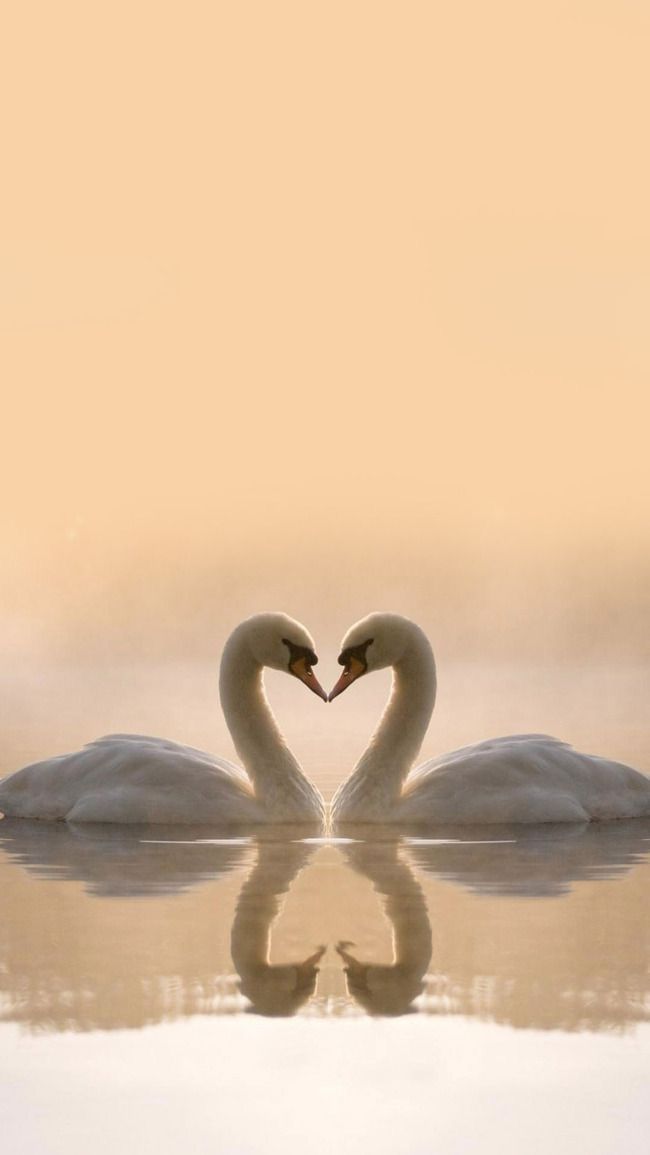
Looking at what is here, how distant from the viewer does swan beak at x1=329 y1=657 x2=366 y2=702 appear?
14.7 meters

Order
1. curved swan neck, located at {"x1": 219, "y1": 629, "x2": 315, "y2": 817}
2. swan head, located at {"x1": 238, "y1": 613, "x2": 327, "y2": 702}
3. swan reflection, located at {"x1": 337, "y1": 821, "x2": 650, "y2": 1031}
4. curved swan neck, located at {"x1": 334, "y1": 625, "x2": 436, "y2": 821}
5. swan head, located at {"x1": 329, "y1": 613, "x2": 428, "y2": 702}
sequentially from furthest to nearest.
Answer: swan head, located at {"x1": 329, "y1": 613, "x2": 428, "y2": 702}
swan head, located at {"x1": 238, "y1": 613, "x2": 327, "y2": 702}
curved swan neck, located at {"x1": 219, "y1": 629, "x2": 315, "y2": 817}
curved swan neck, located at {"x1": 334, "y1": 625, "x2": 436, "y2": 821}
swan reflection, located at {"x1": 337, "y1": 821, "x2": 650, "y2": 1031}

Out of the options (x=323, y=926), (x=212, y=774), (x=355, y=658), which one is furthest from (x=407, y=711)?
(x=323, y=926)

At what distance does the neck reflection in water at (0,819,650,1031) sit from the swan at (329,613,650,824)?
36cm

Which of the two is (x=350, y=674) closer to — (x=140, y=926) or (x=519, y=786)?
(x=519, y=786)

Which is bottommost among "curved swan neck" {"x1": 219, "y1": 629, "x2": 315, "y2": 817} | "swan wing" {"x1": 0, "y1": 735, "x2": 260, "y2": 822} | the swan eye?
"swan wing" {"x1": 0, "y1": 735, "x2": 260, "y2": 822}

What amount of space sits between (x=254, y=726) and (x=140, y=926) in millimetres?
5885

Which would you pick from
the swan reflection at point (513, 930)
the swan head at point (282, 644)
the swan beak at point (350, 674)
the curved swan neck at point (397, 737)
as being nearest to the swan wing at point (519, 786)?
the curved swan neck at point (397, 737)

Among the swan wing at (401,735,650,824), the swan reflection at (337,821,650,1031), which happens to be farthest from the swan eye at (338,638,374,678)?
the swan reflection at (337,821,650,1031)

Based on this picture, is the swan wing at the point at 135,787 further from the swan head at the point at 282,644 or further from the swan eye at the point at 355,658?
the swan eye at the point at 355,658

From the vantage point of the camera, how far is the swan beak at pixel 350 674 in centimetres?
1471

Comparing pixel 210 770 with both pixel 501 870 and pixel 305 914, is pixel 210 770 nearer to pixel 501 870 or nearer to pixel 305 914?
pixel 501 870

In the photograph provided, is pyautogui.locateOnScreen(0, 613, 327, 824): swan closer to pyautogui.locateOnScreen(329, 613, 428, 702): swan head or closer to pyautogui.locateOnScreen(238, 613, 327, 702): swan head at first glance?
pyautogui.locateOnScreen(238, 613, 327, 702): swan head

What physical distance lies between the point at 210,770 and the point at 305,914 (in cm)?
481

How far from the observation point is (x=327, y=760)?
25.4 m
